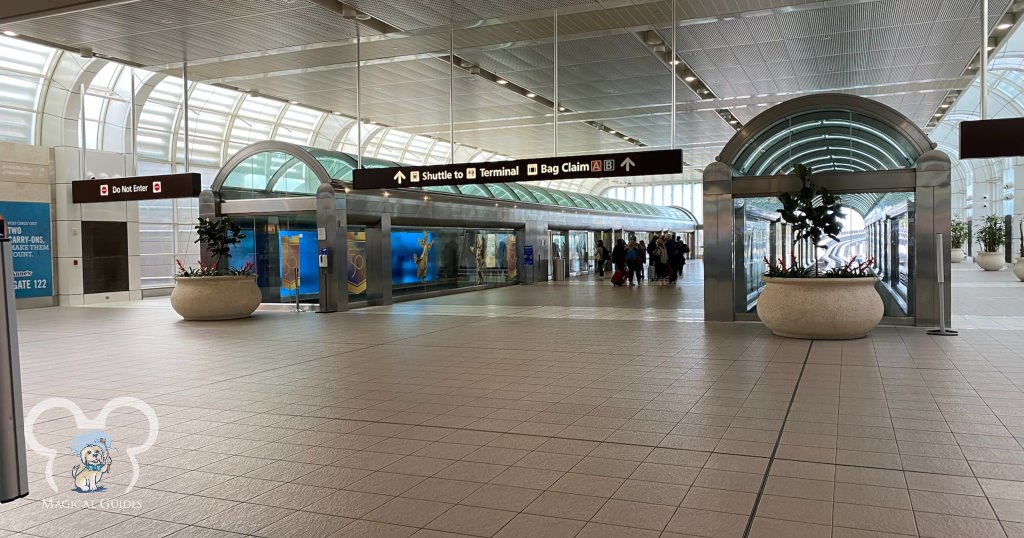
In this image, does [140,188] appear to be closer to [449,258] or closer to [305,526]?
[449,258]

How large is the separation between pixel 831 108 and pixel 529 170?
5.49 metres

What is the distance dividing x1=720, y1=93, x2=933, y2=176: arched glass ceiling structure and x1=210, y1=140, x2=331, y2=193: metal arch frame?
9.15 meters

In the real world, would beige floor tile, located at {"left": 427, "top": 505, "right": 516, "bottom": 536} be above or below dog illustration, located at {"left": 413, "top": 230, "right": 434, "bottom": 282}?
below

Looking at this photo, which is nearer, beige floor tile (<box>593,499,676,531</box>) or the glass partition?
beige floor tile (<box>593,499,676,531</box>)

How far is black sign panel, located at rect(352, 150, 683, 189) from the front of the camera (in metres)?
12.1

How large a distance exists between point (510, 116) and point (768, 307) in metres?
14.2

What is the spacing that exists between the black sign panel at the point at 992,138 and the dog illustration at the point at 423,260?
15152 mm

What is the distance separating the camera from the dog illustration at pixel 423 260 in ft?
71.1

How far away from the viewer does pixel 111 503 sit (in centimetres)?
431

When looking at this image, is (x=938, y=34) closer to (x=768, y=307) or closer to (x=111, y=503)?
(x=768, y=307)

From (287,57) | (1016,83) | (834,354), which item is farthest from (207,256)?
(1016,83)

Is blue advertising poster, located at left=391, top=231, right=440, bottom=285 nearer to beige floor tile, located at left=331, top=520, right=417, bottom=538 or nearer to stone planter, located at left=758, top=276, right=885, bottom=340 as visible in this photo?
stone planter, located at left=758, top=276, right=885, bottom=340

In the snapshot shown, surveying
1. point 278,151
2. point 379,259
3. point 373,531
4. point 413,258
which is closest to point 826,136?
point 379,259

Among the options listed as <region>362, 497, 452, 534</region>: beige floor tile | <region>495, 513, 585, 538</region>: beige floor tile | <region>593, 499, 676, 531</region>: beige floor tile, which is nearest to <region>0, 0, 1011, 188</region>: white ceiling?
<region>362, 497, 452, 534</region>: beige floor tile
